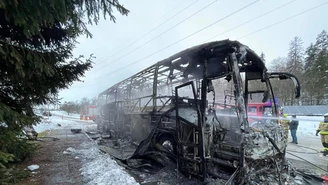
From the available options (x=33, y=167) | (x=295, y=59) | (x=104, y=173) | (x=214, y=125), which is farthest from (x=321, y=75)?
(x=33, y=167)

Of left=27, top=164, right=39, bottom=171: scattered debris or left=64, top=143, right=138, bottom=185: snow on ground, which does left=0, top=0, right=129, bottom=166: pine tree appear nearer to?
left=27, top=164, right=39, bottom=171: scattered debris

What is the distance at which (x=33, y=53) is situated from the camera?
2.78m

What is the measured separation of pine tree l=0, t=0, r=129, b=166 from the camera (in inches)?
93.5

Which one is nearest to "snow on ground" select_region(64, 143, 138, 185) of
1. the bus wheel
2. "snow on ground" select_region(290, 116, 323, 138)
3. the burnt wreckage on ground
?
the burnt wreckage on ground

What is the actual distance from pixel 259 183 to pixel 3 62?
15.4ft

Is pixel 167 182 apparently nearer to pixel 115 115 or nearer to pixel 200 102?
pixel 200 102

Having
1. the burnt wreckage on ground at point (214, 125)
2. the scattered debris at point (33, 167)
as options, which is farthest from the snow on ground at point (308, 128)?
the scattered debris at point (33, 167)

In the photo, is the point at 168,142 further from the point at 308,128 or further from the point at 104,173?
the point at 308,128

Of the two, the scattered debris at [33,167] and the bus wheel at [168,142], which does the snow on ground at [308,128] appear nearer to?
the bus wheel at [168,142]

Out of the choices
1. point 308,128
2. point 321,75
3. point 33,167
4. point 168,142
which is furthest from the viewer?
point 321,75

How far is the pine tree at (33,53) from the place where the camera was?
7.79ft

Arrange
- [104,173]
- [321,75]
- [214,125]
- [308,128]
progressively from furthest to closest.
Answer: [321,75] → [308,128] → [214,125] → [104,173]

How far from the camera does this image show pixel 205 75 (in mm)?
4469

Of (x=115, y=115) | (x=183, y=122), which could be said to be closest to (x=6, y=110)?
(x=183, y=122)
